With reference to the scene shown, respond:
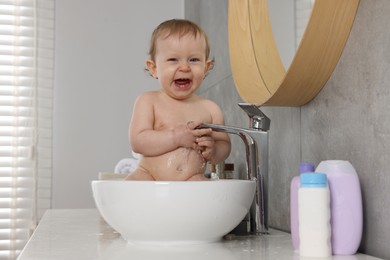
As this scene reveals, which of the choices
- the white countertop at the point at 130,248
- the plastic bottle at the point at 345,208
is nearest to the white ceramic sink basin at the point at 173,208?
the white countertop at the point at 130,248

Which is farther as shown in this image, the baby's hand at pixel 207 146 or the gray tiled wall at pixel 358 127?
the baby's hand at pixel 207 146

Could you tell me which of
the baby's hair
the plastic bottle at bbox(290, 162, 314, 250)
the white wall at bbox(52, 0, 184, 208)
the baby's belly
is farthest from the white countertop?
the white wall at bbox(52, 0, 184, 208)

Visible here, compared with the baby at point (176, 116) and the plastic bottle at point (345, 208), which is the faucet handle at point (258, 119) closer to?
the baby at point (176, 116)

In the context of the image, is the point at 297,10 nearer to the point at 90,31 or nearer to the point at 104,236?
the point at 104,236

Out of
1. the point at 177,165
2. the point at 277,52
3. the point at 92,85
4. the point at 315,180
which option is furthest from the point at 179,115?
the point at 92,85

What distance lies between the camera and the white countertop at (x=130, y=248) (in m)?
0.80

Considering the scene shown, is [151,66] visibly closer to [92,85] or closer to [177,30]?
[177,30]

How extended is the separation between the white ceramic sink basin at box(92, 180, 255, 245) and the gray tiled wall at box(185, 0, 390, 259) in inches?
7.1

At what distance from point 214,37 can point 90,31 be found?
2.68ft

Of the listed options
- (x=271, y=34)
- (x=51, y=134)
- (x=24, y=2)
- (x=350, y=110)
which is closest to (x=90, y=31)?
(x=24, y=2)

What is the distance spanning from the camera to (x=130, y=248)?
34.0 inches

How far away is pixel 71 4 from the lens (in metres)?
2.63

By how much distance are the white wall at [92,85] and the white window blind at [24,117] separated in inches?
1.7

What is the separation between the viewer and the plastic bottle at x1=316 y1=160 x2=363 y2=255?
2.66ft
